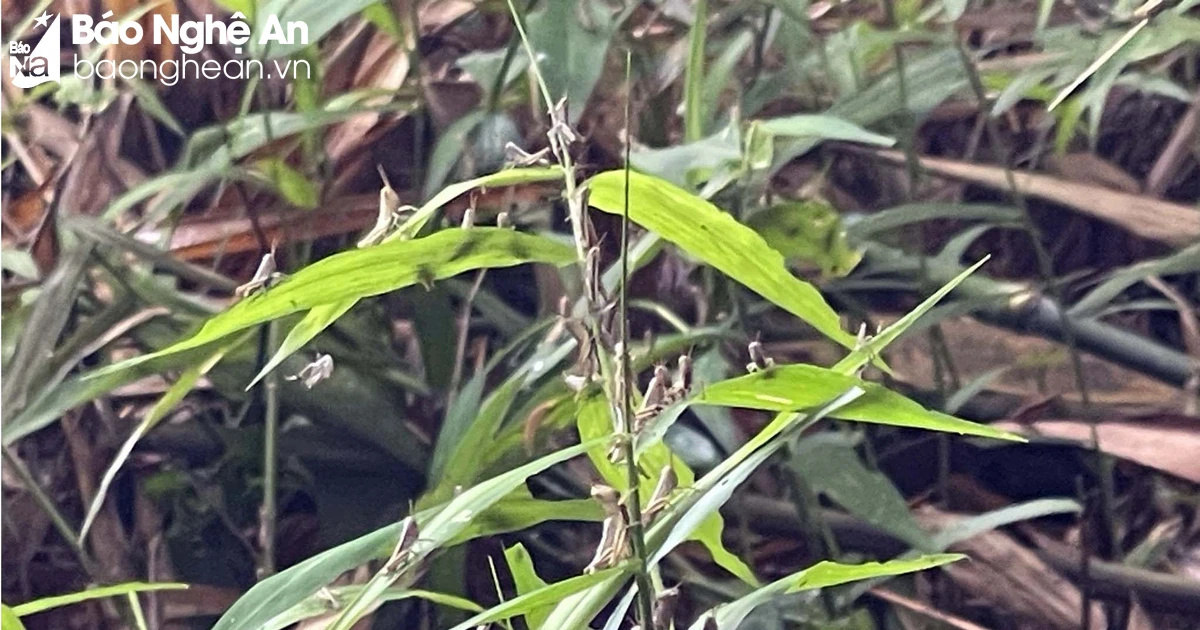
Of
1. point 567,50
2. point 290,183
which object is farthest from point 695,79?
point 290,183

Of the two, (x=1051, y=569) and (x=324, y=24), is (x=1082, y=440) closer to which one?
(x=1051, y=569)

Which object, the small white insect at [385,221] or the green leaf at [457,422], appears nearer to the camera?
the small white insect at [385,221]

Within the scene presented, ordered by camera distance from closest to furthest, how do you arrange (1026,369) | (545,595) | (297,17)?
(545,595)
(297,17)
(1026,369)

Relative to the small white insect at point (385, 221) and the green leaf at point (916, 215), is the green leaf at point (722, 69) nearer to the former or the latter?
the green leaf at point (916, 215)

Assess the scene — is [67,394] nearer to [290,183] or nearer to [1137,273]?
[290,183]

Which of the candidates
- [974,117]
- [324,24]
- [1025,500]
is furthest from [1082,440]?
[324,24]

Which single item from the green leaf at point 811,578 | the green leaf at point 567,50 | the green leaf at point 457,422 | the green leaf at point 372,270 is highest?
the green leaf at point 567,50

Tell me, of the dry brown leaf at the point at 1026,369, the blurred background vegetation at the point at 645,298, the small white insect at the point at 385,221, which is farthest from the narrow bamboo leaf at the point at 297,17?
the dry brown leaf at the point at 1026,369
